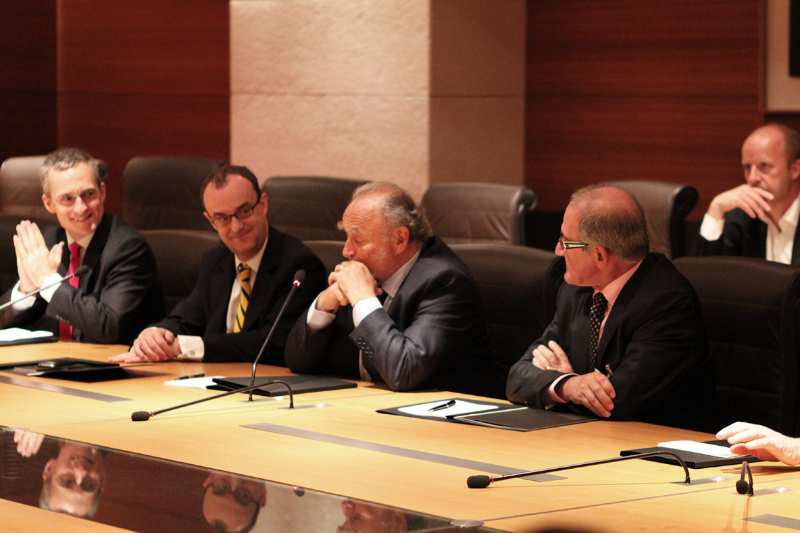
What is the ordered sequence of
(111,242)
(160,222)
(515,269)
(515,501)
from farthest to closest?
(160,222)
(111,242)
(515,269)
(515,501)

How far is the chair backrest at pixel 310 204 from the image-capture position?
5258 mm

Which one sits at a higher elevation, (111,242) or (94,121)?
(94,121)

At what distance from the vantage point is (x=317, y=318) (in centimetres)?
362

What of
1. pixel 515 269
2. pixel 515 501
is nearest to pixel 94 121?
pixel 515 269

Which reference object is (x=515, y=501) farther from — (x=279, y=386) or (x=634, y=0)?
(x=634, y=0)

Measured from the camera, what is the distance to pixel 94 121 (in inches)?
343

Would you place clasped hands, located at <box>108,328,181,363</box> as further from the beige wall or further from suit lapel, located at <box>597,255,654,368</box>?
the beige wall

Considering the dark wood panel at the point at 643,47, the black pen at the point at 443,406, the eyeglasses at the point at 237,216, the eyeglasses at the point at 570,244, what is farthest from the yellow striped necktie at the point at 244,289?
the dark wood panel at the point at 643,47

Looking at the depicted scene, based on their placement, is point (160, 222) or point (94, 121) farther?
point (94, 121)

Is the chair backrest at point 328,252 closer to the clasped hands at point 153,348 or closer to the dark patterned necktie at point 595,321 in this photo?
the clasped hands at point 153,348

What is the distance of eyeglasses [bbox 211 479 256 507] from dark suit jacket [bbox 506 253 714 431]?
43.4 inches

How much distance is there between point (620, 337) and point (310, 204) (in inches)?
101

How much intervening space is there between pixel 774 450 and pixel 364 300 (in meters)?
1.40

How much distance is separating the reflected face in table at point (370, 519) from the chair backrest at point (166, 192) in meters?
4.06
